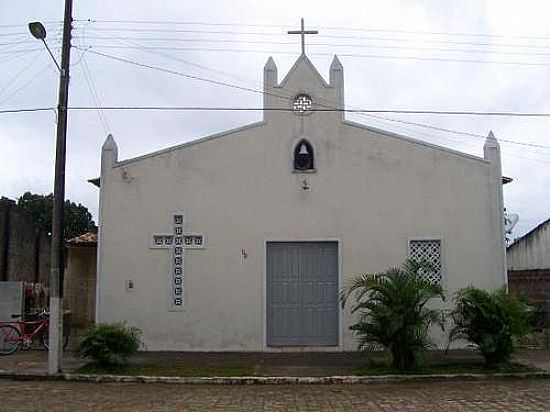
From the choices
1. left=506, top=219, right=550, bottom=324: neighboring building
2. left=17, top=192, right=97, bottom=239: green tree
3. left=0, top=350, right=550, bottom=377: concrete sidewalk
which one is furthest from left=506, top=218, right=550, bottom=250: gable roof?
left=17, top=192, right=97, bottom=239: green tree

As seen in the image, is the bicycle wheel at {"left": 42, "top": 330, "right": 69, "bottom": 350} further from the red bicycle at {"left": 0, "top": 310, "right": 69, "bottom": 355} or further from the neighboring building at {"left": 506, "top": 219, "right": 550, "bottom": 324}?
the neighboring building at {"left": 506, "top": 219, "right": 550, "bottom": 324}

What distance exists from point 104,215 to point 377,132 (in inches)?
250

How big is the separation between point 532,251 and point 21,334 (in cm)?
1860

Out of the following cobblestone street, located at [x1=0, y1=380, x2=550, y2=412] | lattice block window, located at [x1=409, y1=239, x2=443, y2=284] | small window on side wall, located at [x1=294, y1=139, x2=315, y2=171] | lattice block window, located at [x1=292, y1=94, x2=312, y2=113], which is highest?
lattice block window, located at [x1=292, y1=94, x2=312, y2=113]

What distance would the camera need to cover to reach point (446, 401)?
10094mm

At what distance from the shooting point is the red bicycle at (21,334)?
51.5 ft

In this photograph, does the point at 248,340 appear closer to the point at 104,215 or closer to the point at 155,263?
the point at 155,263

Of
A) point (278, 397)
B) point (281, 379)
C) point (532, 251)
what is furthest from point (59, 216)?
→ point (532, 251)

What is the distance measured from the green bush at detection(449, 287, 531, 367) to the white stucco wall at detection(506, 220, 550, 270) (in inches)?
532

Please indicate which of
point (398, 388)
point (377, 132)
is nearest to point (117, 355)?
point (398, 388)

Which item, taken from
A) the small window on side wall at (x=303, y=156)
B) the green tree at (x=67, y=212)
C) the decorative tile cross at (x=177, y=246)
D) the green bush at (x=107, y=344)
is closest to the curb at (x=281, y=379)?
the green bush at (x=107, y=344)

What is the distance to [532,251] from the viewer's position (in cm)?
2667

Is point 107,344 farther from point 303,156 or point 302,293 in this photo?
point 303,156

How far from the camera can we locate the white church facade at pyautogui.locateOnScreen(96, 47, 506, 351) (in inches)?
623
